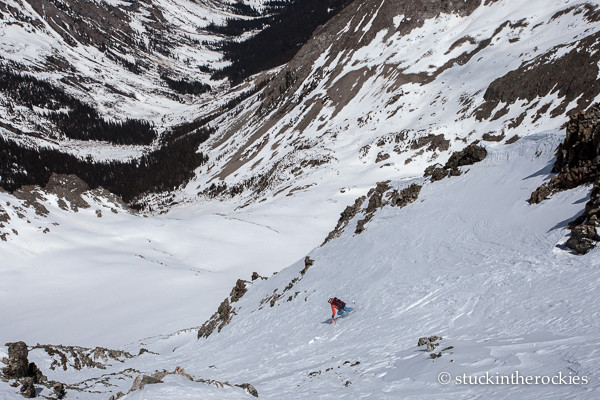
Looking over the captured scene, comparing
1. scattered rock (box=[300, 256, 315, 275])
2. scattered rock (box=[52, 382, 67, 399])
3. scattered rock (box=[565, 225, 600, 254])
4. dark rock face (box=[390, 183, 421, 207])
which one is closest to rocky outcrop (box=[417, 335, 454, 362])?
scattered rock (box=[565, 225, 600, 254])

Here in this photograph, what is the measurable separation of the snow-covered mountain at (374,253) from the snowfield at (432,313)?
8cm

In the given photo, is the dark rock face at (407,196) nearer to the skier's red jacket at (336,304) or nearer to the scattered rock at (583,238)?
the skier's red jacket at (336,304)

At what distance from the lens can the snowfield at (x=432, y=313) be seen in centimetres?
815

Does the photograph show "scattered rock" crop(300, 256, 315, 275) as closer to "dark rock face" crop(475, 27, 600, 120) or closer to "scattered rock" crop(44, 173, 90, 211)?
"scattered rock" crop(44, 173, 90, 211)

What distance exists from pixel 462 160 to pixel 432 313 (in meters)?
14.5

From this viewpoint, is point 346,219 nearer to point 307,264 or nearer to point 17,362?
point 307,264

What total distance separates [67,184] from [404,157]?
51.7 metres

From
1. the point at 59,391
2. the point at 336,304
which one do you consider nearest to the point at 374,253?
the point at 336,304

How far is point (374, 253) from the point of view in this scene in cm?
2034

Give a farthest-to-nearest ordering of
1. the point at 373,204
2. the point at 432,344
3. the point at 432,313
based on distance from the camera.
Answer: the point at 373,204
the point at 432,313
the point at 432,344

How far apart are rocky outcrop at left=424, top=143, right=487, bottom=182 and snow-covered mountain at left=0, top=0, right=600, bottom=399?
0.65 feet

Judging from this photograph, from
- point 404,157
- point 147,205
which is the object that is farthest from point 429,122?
point 147,205

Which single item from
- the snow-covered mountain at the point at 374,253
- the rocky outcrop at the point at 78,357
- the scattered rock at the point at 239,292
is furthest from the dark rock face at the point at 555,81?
the rocky outcrop at the point at 78,357

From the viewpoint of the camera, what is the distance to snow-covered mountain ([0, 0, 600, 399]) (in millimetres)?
9875
